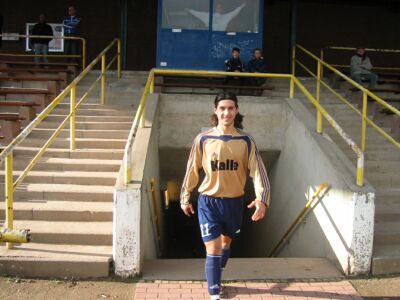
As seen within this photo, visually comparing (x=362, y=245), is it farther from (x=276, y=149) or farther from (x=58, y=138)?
A: (x=58, y=138)

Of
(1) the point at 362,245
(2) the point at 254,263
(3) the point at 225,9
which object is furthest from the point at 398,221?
(3) the point at 225,9

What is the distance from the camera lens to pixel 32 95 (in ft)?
30.8

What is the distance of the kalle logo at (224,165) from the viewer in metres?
4.00

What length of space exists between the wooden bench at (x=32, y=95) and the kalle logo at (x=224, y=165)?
18.5 ft

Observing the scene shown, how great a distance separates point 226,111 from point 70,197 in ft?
9.41

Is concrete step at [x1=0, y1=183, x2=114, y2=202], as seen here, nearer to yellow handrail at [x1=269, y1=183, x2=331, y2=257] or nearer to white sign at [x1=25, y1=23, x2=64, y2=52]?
yellow handrail at [x1=269, y1=183, x2=331, y2=257]

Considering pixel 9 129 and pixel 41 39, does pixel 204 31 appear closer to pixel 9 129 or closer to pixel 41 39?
pixel 41 39

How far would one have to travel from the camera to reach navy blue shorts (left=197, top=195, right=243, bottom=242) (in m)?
3.98

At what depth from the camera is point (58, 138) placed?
7465 millimetres

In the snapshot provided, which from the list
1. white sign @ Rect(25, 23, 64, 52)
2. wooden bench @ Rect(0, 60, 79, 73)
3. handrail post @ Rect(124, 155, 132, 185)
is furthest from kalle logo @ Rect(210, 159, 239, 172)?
white sign @ Rect(25, 23, 64, 52)

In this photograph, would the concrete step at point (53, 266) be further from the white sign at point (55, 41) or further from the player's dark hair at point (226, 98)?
the white sign at point (55, 41)

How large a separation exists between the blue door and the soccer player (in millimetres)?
7002

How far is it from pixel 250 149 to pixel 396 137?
5203 millimetres

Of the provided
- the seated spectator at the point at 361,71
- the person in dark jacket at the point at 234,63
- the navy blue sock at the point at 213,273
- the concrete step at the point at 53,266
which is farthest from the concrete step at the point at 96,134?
the seated spectator at the point at 361,71
